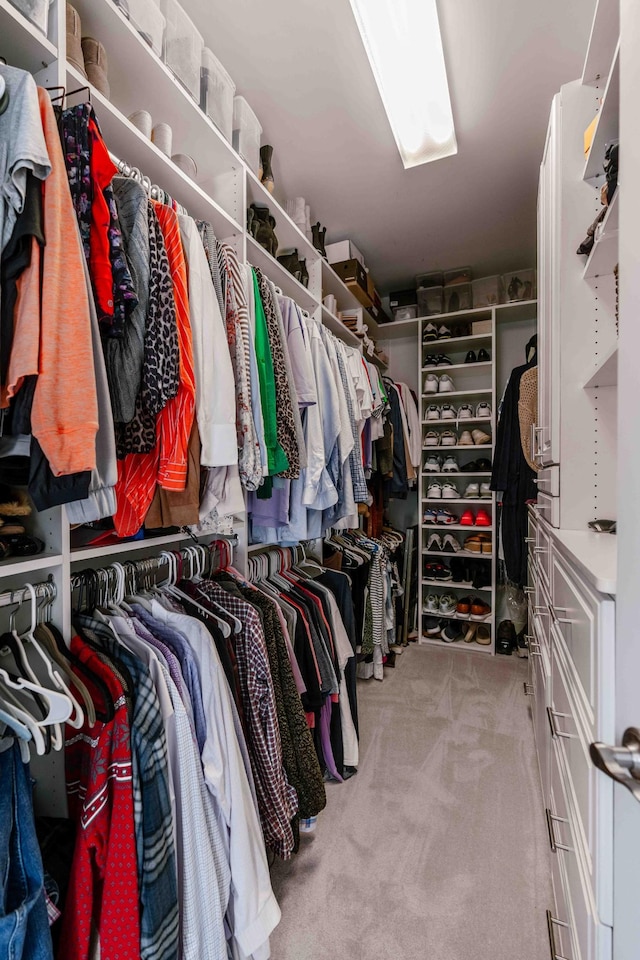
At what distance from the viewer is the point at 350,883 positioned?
4.28 feet

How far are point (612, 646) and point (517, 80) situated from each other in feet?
6.76

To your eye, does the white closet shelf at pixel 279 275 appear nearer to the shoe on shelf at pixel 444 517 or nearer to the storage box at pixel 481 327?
the storage box at pixel 481 327

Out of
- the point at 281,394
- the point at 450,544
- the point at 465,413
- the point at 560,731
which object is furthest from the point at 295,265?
the point at 450,544

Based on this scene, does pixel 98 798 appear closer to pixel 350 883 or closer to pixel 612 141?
pixel 350 883

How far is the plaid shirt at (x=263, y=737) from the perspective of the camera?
1101 mm

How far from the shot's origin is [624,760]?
462 mm

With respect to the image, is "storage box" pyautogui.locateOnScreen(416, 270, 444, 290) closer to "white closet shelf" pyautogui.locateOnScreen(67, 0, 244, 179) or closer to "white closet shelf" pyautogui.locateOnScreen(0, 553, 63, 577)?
"white closet shelf" pyautogui.locateOnScreen(67, 0, 244, 179)

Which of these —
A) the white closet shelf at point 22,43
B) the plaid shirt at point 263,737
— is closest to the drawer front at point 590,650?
the plaid shirt at point 263,737

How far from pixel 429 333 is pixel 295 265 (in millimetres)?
1452

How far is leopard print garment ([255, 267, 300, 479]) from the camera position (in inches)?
52.0

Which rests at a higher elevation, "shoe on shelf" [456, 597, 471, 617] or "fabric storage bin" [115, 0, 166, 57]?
"fabric storage bin" [115, 0, 166, 57]

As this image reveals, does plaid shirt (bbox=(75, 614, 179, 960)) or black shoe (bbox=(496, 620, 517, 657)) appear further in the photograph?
black shoe (bbox=(496, 620, 517, 657))

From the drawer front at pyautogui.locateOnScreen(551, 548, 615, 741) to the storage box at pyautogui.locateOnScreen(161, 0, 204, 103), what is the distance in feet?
5.53

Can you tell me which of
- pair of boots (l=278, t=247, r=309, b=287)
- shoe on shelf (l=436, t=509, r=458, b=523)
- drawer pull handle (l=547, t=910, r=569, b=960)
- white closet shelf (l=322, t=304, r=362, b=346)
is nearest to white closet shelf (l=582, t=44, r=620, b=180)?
pair of boots (l=278, t=247, r=309, b=287)
